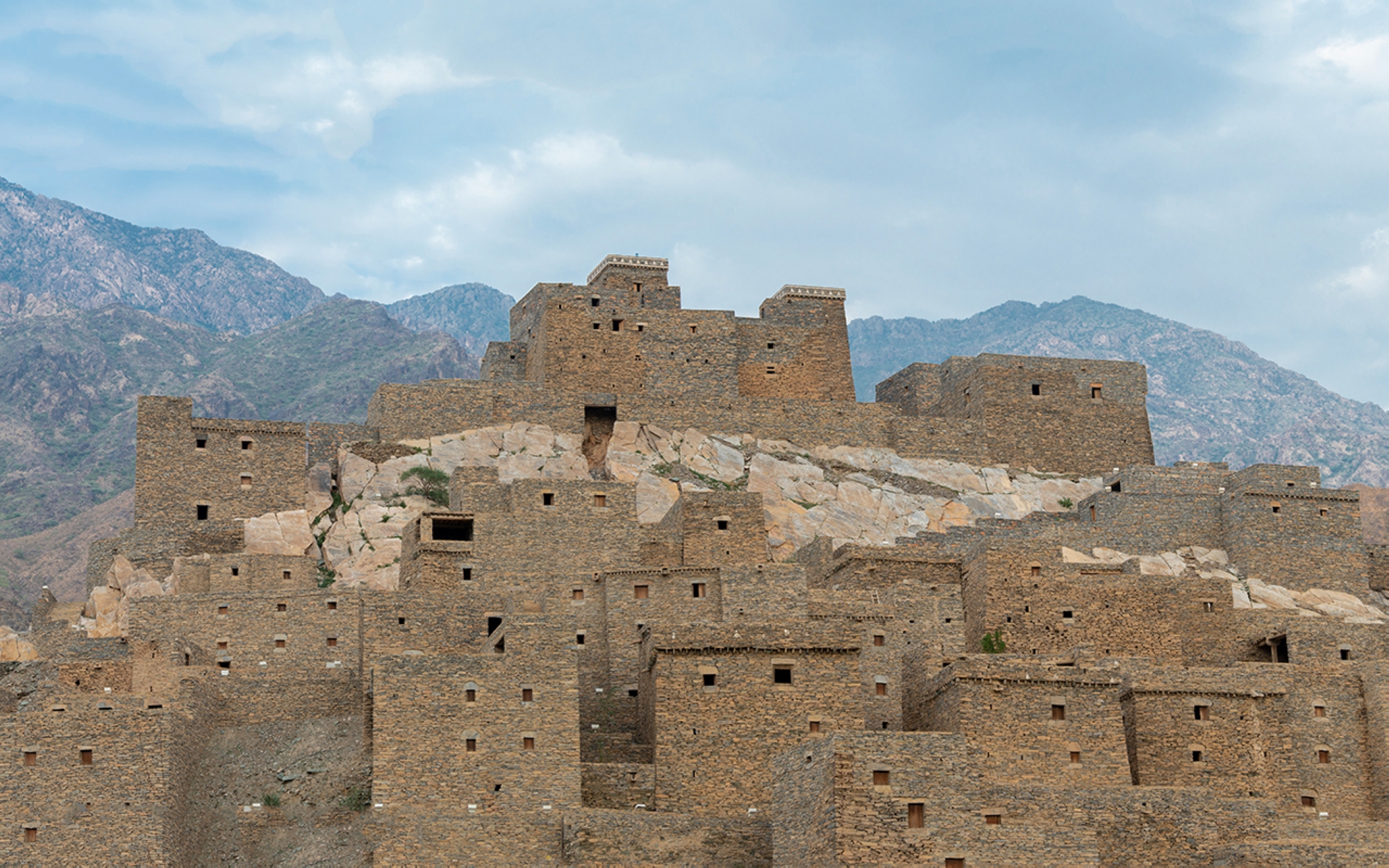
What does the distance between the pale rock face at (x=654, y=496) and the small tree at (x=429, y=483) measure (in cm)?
758

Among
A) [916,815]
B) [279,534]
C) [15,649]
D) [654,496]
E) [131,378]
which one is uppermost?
[131,378]

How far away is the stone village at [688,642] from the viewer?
45938mm

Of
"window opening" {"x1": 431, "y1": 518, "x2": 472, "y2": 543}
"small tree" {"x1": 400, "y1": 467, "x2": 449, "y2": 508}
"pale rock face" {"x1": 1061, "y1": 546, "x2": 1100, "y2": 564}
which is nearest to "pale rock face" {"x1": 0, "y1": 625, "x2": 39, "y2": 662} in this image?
"window opening" {"x1": 431, "y1": 518, "x2": 472, "y2": 543}

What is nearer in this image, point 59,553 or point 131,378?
point 59,553

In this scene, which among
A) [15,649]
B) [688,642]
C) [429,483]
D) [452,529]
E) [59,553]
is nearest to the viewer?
[688,642]

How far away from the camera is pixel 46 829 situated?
1858 inches

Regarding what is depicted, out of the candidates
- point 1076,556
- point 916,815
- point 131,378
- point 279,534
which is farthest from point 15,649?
point 131,378

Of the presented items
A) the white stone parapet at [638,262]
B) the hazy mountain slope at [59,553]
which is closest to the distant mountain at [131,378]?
the hazy mountain slope at [59,553]

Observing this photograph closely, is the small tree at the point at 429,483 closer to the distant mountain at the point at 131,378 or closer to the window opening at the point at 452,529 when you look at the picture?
the window opening at the point at 452,529

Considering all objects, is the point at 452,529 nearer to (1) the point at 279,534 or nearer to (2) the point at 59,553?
(1) the point at 279,534

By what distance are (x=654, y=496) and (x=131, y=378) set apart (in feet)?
383

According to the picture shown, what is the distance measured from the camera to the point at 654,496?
232 ft

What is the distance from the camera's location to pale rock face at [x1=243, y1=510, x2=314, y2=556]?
66.8 meters

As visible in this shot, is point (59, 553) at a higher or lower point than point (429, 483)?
higher
